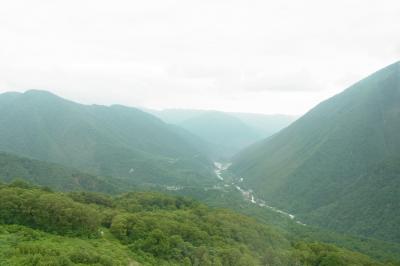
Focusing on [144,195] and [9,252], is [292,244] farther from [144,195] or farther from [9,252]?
[9,252]

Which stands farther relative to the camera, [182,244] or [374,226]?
[374,226]

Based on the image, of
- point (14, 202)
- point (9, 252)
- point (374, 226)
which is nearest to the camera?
point (9, 252)

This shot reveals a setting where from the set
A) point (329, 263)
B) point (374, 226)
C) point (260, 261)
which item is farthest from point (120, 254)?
point (374, 226)

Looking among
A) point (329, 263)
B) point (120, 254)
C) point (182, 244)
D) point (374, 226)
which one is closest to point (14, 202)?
point (120, 254)

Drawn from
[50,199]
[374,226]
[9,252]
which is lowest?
[374,226]

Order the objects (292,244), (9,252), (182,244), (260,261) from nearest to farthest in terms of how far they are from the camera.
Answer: (9,252), (182,244), (260,261), (292,244)

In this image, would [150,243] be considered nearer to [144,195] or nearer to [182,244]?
[182,244]

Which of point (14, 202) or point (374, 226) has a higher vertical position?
point (14, 202)
